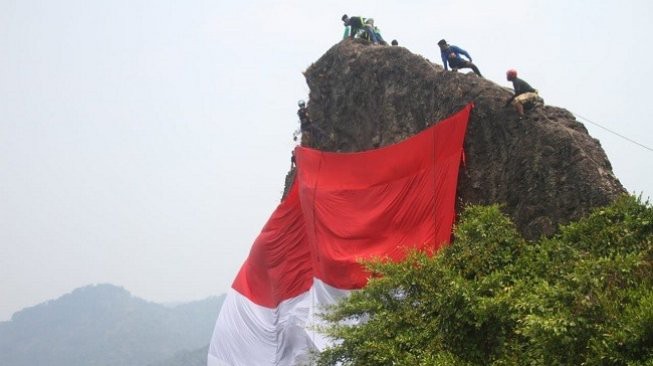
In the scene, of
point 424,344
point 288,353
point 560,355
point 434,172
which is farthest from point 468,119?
point 288,353

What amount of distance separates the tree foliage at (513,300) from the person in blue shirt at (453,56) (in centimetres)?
481

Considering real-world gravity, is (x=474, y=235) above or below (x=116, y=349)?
above

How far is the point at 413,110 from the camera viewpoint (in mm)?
15383

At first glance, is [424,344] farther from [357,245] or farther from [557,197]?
[357,245]

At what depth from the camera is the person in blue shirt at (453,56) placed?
1458 cm

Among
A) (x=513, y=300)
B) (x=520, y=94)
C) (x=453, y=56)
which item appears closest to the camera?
(x=513, y=300)

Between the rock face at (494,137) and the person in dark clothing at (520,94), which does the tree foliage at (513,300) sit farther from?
the person in dark clothing at (520,94)

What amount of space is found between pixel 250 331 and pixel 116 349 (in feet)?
648

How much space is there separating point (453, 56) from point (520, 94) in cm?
288

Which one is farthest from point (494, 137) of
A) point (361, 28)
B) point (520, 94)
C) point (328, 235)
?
point (361, 28)

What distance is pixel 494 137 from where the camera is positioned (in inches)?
492

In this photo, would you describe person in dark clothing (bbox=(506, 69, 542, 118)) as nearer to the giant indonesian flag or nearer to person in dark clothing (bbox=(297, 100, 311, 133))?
the giant indonesian flag

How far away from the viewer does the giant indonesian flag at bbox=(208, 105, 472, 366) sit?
1272 centimetres

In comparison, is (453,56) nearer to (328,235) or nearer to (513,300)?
(328,235)
